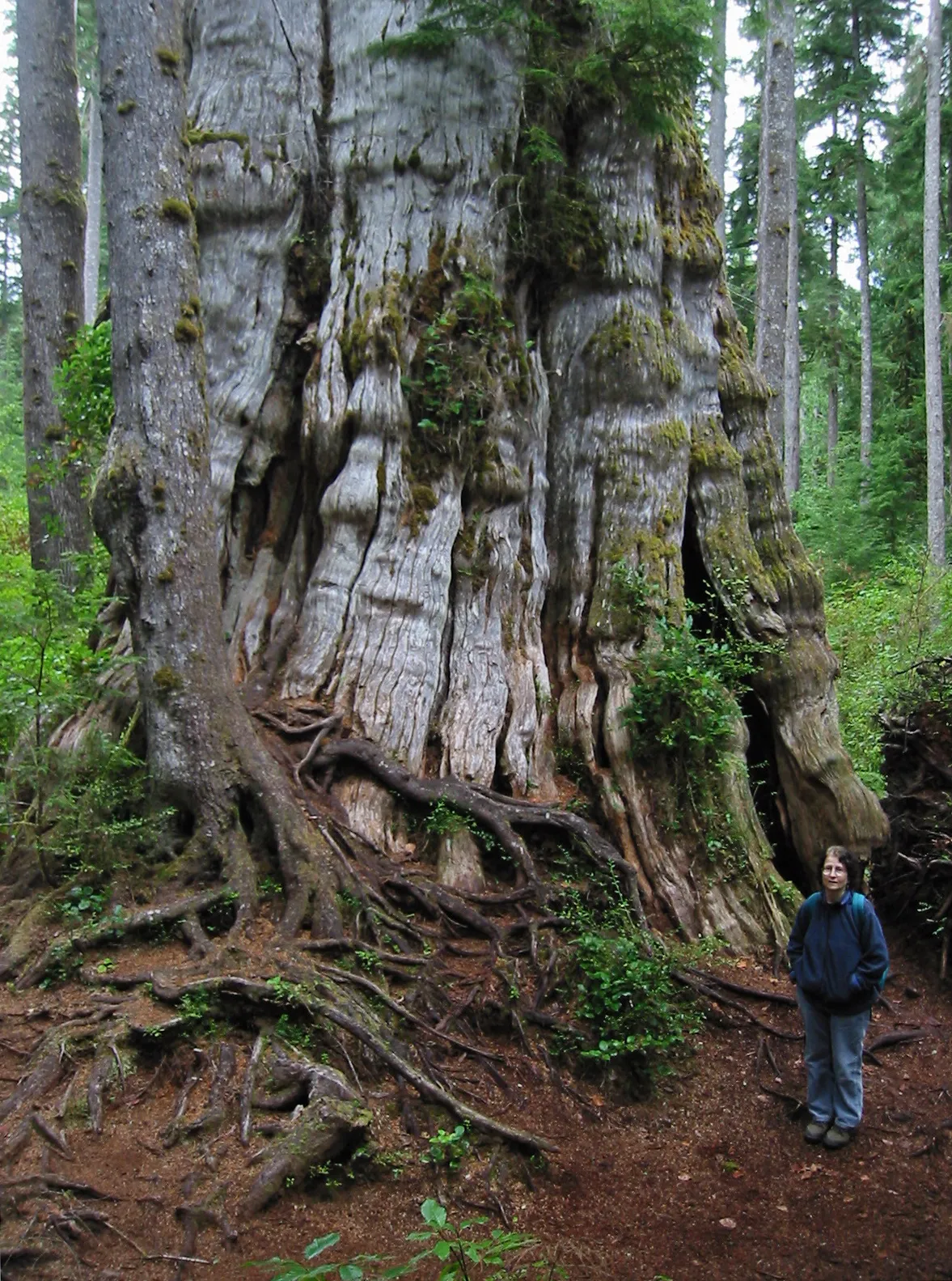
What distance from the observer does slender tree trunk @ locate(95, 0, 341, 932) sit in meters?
5.34

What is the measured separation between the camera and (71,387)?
7113 mm

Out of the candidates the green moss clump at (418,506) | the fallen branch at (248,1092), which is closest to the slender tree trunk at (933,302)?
the green moss clump at (418,506)

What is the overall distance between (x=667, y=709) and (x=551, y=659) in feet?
3.58

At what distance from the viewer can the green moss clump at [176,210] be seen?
553 cm

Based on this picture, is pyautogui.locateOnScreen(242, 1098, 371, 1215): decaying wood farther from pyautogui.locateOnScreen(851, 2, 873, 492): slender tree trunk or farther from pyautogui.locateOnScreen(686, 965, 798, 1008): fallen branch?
pyautogui.locateOnScreen(851, 2, 873, 492): slender tree trunk

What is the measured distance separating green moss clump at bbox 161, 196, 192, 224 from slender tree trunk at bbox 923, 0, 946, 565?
1627cm

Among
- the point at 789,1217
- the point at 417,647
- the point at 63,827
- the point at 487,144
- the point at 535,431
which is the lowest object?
the point at 789,1217

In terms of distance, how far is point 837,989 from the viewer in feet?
15.7

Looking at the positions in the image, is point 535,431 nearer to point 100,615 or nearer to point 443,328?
point 443,328

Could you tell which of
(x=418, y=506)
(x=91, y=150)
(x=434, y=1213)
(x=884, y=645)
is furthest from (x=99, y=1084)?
(x=91, y=150)

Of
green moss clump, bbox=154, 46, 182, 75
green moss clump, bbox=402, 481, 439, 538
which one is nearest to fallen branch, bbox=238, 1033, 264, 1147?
green moss clump, bbox=402, 481, 439, 538

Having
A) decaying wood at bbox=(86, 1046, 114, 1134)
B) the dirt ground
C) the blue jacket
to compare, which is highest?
the blue jacket

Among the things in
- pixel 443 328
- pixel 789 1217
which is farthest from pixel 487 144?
pixel 789 1217

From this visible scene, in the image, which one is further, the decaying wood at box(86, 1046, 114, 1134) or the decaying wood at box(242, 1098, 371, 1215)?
the decaying wood at box(86, 1046, 114, 1134)
